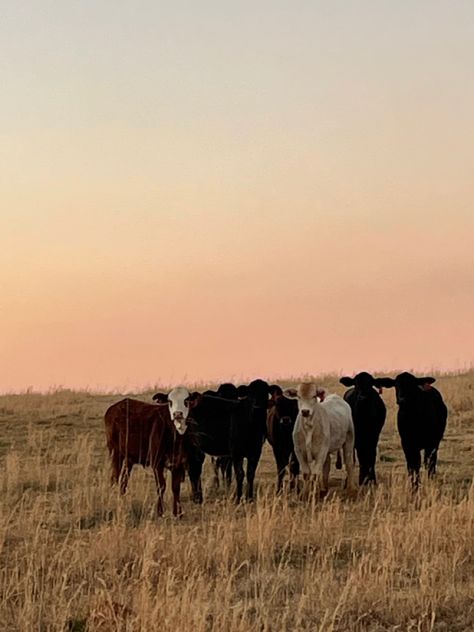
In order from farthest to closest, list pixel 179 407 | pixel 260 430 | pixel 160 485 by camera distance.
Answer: pixel 260 430 → pixel 160 485 → pixel 179 407

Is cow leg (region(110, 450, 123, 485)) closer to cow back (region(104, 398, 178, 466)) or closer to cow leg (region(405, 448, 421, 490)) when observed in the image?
cow back (region(104, 398, 178, 466))

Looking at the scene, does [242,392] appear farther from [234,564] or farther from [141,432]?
[234,564]

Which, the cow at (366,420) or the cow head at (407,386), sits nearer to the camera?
the cow head at (407,386)

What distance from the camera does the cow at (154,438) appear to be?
12.4 m

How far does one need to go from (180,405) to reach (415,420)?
3.97m

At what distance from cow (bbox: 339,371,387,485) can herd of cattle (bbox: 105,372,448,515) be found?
0.02 meters

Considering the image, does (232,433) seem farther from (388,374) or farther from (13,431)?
(388,374)

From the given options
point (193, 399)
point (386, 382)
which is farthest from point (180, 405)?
point (386, 382)

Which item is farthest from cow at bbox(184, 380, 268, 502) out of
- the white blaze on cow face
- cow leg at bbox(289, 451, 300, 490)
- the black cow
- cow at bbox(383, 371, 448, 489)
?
cow at bbox(383, 371, 448, 489)

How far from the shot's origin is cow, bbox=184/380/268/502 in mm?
13555

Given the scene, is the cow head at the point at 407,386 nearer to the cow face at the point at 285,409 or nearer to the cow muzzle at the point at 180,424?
the cow face at the point at 285,409

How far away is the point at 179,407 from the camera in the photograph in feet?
40.6

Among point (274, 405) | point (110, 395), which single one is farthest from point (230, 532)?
point (110, 395)

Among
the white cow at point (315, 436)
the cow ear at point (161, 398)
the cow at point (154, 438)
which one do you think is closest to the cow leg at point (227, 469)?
the white cow at point (315, 436)
